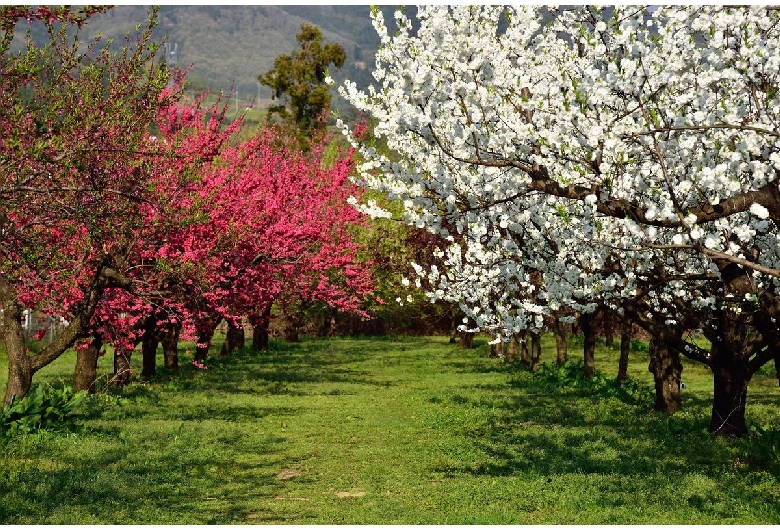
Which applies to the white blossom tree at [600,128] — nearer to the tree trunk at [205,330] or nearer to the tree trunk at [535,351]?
the tree trunk at [205,330]

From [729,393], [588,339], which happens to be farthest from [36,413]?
[588,339]

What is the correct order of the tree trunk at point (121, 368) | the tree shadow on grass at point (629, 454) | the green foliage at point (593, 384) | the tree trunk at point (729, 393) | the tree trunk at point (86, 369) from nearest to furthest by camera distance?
the tree shadow on grass at point (629, 454) < the tree trunk at point (729, 393) < the tree trunk at point (86, 369) < the green foliage at point (593, 384) < the tree trunk at point (121, 368)

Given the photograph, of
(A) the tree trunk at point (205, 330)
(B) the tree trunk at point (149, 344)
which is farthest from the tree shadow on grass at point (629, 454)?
(B) the tree trunk at point (149, 344)

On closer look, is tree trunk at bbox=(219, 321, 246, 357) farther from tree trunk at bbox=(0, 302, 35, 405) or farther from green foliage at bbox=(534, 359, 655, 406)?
tree trunk at bbox=(0, 302, 35, 405)

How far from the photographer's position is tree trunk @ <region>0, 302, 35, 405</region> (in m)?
17.5

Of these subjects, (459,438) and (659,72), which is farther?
(459,438)

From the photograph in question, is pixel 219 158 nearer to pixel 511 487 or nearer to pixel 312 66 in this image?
pixel 511 487

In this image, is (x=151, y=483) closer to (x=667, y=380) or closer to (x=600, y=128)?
(x=600, y=128)

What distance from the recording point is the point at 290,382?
1184 inches

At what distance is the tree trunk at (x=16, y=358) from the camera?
17469 mm

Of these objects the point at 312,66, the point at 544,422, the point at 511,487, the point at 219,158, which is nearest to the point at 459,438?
the point at 544,422

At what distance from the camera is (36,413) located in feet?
56.5

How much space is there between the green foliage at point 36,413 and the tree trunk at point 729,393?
12.5 m

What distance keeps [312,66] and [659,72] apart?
62531mm
